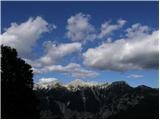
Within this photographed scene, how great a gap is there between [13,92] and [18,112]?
156 cm

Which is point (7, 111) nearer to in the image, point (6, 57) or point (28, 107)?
point (28, 107)

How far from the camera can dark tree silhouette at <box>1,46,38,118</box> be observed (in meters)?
29.0

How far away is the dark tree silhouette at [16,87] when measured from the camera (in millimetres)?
29002

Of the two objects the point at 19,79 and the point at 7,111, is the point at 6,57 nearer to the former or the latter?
the point at 19,79

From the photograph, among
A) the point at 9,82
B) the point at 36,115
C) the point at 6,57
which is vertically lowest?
the point at 36,115

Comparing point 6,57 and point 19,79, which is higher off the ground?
point 6,57

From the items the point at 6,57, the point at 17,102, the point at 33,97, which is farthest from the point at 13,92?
the point at 6,57

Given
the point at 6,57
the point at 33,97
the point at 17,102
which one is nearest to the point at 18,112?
the point at 17,102

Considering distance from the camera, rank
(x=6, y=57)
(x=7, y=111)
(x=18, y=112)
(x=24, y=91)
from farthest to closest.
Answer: (x=6, y=57), (x=24, y=91), (x=18, y=112), (x=7, y=111)

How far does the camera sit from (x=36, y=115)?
107 ft

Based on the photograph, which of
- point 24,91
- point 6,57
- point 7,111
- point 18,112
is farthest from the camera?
point 6,57

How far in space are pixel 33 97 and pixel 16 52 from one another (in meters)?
4.47

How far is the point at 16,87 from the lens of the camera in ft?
102

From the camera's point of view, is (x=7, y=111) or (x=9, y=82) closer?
(x=7, y=111)
